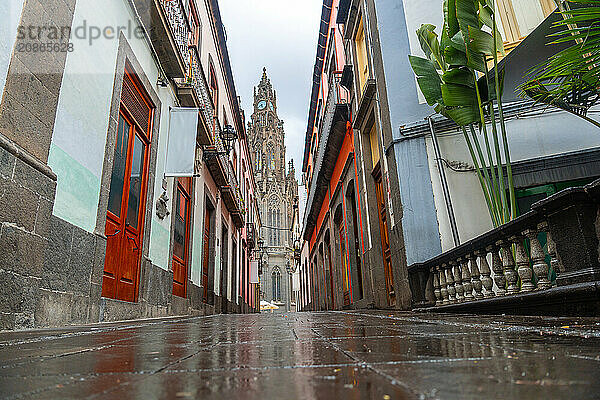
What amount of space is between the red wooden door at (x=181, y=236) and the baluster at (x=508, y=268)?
22.0ft

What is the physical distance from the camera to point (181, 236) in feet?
32.2

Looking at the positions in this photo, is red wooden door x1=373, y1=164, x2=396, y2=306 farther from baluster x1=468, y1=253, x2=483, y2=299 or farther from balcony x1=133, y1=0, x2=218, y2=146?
balcony x1=133, y1=0, x2=218, y2=146

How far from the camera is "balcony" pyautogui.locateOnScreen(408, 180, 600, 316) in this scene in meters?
3.12

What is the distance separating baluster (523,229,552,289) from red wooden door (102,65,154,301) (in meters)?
4.97

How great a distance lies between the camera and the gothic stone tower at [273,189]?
179ft

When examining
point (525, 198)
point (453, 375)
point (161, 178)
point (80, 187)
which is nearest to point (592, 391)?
point (453, 375)

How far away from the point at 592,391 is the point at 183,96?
9424mm

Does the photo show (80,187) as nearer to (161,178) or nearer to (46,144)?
(46,144)

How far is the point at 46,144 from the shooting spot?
376 cm

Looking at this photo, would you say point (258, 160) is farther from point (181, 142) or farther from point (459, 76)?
point (459, 76)

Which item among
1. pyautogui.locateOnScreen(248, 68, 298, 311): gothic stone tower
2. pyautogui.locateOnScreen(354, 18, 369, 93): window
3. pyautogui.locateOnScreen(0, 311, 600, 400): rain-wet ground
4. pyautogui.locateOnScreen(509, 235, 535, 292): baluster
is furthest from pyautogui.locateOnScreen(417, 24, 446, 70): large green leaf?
pyautogui.locateOnScreen(248, 68, 298, 311): gothic stone tower

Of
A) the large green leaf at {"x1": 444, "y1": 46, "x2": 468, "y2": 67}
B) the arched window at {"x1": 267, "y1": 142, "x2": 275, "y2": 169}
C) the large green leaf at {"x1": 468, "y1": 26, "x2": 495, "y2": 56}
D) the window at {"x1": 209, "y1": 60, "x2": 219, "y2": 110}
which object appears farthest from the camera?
the arched window at {"x1": 267, "y1": 142, "x2": 275, "y2": 169}

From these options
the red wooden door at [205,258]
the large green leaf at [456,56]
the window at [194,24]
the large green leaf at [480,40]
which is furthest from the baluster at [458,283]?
the red wooden door at [205,258]

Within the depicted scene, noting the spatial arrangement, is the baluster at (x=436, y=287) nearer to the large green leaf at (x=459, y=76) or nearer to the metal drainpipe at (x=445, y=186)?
the metal drainpipe at (x=445, y=186)
